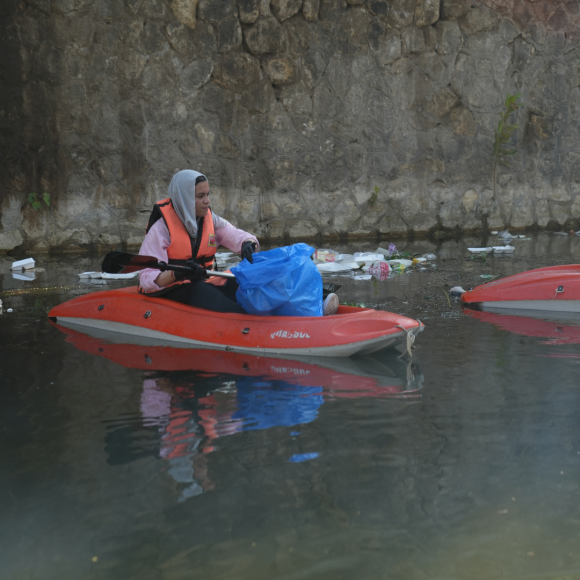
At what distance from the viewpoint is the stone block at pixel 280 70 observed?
9547 mm

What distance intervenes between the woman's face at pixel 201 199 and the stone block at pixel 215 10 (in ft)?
18.2

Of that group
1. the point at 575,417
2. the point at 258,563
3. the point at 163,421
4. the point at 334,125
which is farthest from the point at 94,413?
the point at 334,125

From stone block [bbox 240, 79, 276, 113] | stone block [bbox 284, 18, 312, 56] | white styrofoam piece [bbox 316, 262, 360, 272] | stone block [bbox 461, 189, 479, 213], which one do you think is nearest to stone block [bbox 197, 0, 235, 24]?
stone block [bbox 284, 18, 312, 56]

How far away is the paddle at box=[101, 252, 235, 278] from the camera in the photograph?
4227mm

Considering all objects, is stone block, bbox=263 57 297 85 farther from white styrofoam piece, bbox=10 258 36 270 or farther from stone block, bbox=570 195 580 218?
stone block, bbox=570 195 580 218

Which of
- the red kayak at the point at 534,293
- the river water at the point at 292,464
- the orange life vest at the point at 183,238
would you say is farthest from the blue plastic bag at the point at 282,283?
the red kayak at the point at 534,293

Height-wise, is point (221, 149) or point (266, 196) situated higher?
point (221, 149)

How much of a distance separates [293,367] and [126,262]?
4.20 feet

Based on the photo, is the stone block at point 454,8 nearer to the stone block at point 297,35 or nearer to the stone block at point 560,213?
the stone block at point 297,35

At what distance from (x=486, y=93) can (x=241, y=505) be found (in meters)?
9.82

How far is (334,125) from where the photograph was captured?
10039mm

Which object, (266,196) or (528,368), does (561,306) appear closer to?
(528,368)

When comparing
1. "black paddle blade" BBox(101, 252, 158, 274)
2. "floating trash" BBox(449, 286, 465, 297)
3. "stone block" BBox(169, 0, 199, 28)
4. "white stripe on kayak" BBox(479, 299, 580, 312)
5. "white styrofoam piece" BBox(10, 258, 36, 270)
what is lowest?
"white stripe on kayak" BBox(479, 299, 580, 312)

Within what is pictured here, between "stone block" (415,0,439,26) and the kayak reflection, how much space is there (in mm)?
7592
